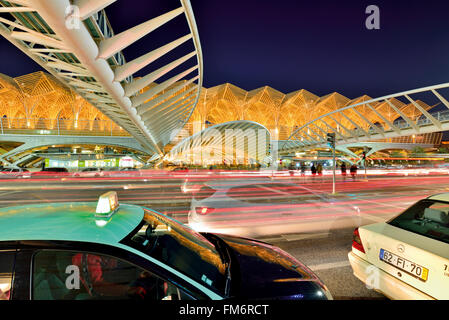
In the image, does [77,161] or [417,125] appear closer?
[417,125]

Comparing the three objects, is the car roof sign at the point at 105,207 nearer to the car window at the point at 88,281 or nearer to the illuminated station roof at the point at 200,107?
the car window at the point at 88,281

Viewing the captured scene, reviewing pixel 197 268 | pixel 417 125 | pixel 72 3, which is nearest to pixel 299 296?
pixel 197 268

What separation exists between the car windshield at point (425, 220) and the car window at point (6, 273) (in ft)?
12.9

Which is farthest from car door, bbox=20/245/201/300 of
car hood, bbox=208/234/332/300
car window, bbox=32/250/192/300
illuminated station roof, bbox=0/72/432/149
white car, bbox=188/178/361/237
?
illuminated station roof, bbox=0/72/432/149

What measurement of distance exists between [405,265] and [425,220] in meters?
1.05

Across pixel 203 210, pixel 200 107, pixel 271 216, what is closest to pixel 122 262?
pixel 271 216

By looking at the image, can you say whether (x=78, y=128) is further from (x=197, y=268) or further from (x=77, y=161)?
(x=197, y=268)

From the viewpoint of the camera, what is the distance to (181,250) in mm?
1991

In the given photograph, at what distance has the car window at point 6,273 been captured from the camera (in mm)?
1330

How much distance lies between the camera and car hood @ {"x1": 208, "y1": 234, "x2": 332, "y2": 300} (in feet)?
5.67

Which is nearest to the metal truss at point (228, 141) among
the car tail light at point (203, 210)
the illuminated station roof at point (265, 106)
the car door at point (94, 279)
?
the illuminated station roof at point (265, 106)

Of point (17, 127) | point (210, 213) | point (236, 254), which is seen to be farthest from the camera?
point (17, 127)
